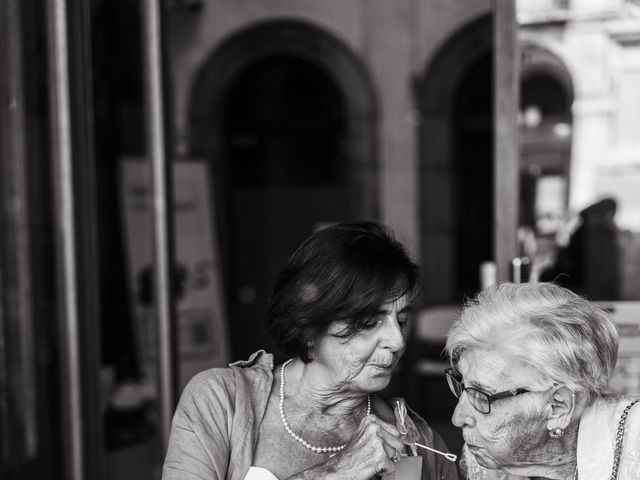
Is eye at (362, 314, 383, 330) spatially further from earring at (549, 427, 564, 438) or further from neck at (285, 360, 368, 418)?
earring at (549, 427, 564, 438)

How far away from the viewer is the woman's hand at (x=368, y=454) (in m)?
1.75

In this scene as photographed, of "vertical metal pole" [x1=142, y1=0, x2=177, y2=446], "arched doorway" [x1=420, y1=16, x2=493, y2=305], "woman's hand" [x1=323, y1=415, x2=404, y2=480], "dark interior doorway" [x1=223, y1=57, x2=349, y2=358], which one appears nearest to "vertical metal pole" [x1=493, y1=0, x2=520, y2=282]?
"woman's hand" [x1=323, y1=415, x2=404, y2=480]

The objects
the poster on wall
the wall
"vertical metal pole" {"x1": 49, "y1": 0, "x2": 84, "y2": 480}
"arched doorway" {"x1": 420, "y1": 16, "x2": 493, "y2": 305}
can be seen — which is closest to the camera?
"vertical metal pole" {"x1": 49, "y1": 0, "x2": 84, "y2": 480}

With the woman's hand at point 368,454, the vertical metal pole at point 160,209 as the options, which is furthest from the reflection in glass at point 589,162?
the vertical metal pole at point 160,209

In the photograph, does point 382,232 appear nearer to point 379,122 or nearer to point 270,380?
point 270,380

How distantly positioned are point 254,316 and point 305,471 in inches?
267

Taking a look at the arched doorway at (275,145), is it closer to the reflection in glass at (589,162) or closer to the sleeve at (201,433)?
the reflection in glass at (589,162)

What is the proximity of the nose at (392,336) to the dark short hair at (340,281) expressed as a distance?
4 centimetres

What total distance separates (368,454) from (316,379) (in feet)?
0.96

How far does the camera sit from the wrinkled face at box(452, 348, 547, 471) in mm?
1801

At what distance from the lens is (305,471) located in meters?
1.83

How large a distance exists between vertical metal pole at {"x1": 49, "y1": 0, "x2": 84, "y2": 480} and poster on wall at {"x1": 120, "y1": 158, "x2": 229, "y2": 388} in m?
1.93

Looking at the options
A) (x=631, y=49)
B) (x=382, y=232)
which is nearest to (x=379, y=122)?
(x=631, y=49)

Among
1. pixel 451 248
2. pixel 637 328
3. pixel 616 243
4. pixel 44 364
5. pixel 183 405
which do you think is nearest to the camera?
pixel 183 405
